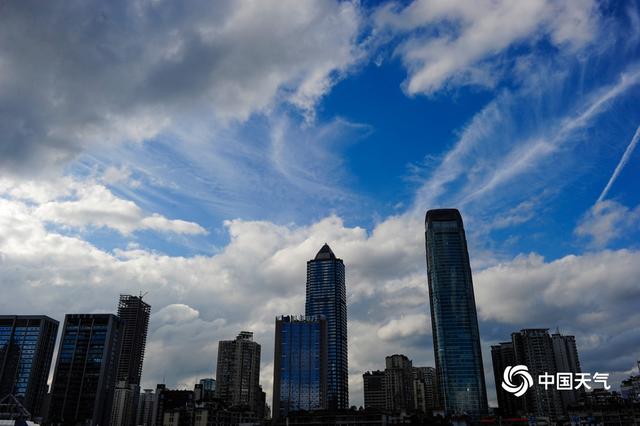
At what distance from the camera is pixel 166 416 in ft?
565

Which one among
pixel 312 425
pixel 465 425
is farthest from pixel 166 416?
pixel 465 425

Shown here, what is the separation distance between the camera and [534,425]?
181 meters

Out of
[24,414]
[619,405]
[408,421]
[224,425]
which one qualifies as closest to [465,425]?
[408,421]

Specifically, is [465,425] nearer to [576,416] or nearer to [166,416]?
[576,416]

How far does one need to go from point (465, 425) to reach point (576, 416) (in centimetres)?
3715

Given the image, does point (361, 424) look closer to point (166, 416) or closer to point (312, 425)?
point (312, 425)

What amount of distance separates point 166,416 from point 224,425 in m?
19.5

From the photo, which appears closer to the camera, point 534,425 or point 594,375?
point 594,375

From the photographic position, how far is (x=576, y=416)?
176 metres

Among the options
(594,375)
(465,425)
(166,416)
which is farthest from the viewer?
(465,425)

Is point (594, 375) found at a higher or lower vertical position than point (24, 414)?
higher

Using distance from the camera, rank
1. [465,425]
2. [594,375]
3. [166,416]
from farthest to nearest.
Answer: [465,425]
[166,416]
[594,375]

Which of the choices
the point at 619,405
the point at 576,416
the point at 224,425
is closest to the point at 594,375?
the point at 576,416

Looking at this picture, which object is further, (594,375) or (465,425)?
(465,425)
